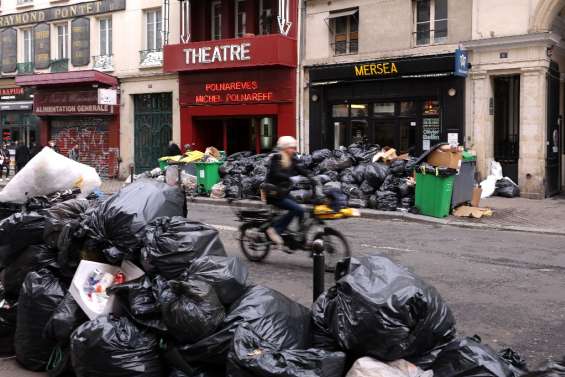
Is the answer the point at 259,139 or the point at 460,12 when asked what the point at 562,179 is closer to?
the point at 460,12

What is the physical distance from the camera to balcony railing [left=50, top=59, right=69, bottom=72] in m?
26.2

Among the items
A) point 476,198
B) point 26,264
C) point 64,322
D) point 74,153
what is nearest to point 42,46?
point 74,153

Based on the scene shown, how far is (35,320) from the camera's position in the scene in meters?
4.69

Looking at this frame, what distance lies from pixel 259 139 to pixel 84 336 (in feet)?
58.6

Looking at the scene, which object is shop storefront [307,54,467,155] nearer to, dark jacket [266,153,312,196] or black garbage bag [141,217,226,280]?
dark jacket [266,153,312,196]

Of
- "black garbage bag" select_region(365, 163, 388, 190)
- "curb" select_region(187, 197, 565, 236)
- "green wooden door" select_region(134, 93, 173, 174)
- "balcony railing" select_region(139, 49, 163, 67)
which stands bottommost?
"curb" select_region(187, 197, 565, 236)

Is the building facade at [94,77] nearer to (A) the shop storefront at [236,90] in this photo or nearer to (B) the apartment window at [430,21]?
(A) the shop storefront at [236,90]

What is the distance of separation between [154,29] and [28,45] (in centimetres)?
738

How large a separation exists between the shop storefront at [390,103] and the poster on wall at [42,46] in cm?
1286

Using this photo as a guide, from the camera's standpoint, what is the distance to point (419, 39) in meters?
17.7

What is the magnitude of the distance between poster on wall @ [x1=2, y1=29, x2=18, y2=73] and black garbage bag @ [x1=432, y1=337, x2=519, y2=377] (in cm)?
2838

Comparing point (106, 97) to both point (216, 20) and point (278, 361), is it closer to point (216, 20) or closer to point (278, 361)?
point (216, 20)

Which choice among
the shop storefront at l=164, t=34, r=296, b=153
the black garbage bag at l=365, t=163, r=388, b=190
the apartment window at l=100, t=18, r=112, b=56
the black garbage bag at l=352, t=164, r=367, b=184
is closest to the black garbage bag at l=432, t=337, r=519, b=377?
the black garbage bag at l=365, t=163, r=388, b=190

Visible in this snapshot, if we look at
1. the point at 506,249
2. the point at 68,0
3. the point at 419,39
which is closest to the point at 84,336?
the point at 506,249
